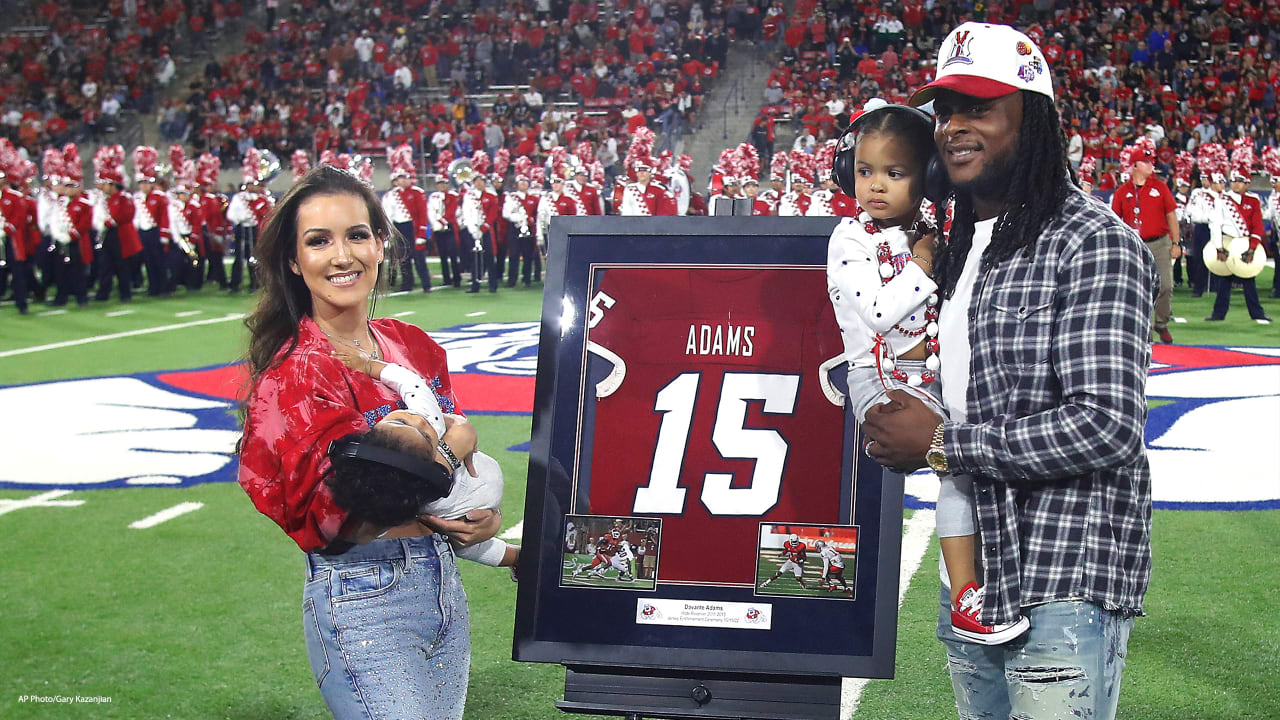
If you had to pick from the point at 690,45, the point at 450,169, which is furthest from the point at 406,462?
the point at 690,45

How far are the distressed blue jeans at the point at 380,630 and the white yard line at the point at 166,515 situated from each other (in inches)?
174

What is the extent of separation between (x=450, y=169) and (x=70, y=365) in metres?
10.4

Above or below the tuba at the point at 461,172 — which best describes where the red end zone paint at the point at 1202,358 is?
below

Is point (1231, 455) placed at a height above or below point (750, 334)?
below

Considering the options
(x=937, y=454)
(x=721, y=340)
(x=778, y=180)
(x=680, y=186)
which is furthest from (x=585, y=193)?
(x=937, y=454)

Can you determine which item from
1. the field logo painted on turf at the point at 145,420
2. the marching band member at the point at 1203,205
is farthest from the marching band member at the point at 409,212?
the marching band member at the point at 1203,205

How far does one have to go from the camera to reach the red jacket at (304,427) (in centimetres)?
213

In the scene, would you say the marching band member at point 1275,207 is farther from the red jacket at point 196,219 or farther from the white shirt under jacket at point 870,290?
the white shirt under jacket at point 870,290

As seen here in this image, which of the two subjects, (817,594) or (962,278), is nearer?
(962,278)

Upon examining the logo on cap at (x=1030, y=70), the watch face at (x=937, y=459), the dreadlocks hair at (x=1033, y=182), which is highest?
the logo on cap at (x=1030, y=70)

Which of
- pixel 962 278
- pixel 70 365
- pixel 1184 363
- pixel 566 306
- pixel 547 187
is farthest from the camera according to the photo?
pixel 547 187

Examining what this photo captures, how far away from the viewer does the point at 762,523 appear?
2492 mm

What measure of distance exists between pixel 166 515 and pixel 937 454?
17.8 ft

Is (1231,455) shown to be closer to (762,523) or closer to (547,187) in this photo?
(762,523)
